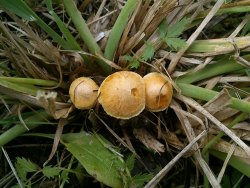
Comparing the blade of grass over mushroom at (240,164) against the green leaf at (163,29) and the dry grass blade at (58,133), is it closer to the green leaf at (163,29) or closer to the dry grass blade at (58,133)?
the green leaf at (163,29)

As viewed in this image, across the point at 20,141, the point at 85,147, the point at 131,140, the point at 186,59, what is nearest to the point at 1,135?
the point at 20,141

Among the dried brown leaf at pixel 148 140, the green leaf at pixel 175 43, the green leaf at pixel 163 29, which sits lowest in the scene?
the dried brown leaf at pixel 148 140

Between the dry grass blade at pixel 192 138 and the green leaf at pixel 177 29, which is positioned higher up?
the green leaf at pixel 177 29

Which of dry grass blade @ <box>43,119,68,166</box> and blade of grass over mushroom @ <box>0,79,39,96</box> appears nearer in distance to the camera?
blade of grass over mushroom @ <box>0,79,39,96</box>

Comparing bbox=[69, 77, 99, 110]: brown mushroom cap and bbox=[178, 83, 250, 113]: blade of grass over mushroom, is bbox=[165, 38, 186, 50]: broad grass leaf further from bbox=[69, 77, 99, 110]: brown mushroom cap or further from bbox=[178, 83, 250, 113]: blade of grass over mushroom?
bbox=[69, 77, 99, 110]: brown mushroom cap

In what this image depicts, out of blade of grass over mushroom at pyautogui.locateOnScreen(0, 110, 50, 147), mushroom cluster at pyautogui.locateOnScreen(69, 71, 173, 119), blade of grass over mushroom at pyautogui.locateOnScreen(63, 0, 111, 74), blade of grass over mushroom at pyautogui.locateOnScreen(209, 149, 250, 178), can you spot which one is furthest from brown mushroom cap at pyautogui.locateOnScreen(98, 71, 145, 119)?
blade of grass over mushroom at pyautogui.locateOnScreen(209, 149, 250, 178)

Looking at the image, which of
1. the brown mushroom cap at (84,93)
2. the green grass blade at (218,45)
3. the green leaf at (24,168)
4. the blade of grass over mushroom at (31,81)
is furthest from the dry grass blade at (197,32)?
the green leaf at (24,168)

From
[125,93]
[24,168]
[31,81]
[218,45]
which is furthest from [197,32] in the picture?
[24,168]
